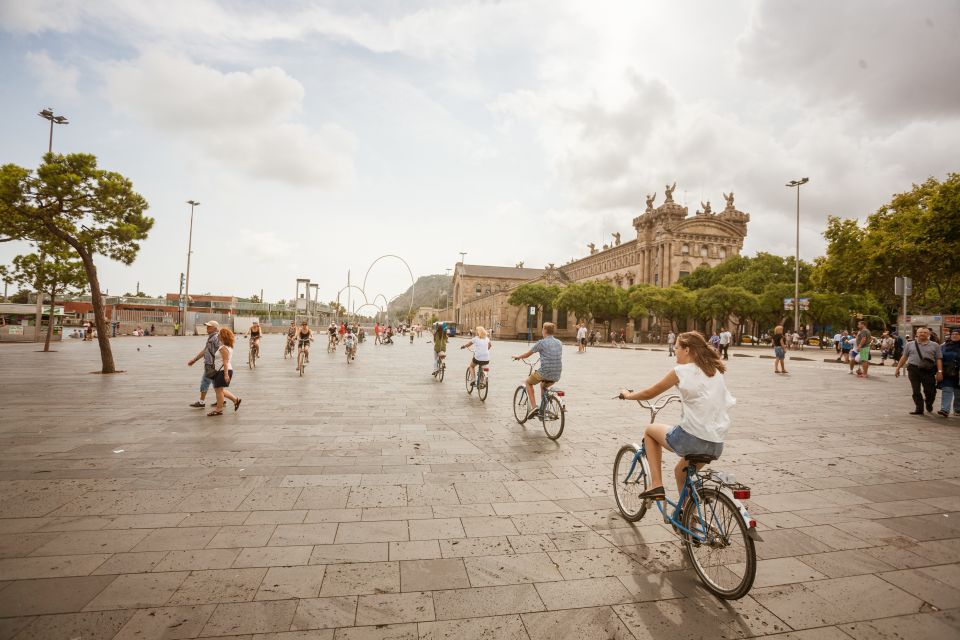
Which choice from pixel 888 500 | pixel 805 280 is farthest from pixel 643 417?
pixel 805 280

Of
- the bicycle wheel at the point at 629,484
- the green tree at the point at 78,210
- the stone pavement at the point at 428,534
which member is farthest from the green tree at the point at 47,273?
the bicycle wheel at the point at 629,484

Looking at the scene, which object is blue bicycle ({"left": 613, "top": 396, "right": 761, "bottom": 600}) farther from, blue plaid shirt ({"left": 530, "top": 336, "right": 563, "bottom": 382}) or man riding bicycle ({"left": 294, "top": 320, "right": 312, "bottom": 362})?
man riding bicycle ({"left": 294, "top": 320, "right": 312, "bottom": 362})

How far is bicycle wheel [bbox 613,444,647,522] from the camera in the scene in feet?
14.7

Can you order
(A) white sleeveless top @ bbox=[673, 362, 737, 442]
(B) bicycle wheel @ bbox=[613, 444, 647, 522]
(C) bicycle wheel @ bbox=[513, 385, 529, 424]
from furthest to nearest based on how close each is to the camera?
(C) bicycle wheel @ bbox=[513, 385, 529, 424]
(B) bicycle wheel @ bbox=[613, 444, 647, 522]
(A) white sleeveless top @ bbox=[673, 362, 737, 442]

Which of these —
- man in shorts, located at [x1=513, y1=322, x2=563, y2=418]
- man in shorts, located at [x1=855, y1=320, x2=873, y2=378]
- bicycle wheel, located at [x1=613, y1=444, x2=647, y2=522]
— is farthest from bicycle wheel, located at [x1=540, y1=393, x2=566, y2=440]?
man in shorts, located at [x1=855, y1=320, x2=873, y2=378]

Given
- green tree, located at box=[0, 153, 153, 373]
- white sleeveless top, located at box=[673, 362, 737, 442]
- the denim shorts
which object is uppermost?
green tree, located at box=[0, 153, 153, 373]

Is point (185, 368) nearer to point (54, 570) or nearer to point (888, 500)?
point (54, 570)

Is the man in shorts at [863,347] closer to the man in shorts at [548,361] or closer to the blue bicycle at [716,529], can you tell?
the man in shorts at [548,361]

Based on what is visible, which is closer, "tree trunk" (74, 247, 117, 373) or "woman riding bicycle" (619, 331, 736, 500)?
"woman riding bicycle" (619, 331, 736, 500)

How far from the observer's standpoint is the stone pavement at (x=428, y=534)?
305 cm

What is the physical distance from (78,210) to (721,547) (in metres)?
→ 18.8

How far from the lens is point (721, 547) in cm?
339

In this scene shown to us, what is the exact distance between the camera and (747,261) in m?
71.3

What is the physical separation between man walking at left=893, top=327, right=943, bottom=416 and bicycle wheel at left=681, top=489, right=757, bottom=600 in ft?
31.0
